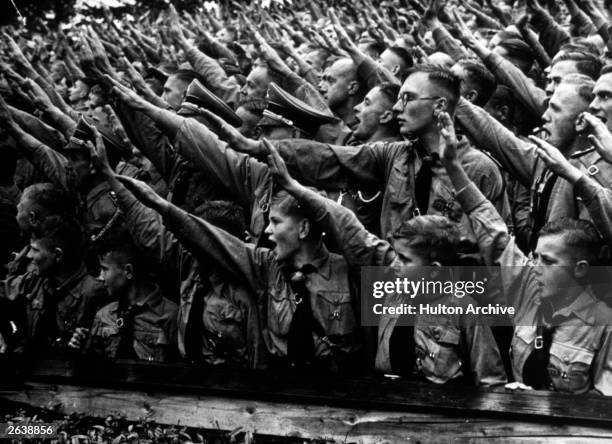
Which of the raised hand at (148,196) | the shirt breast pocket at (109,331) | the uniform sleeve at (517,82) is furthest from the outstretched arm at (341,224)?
the shirt breast pocket at (109,331)

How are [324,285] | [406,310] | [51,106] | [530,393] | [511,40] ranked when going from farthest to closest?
1. [51,106]
2. [511,40]
3. [324,285]
4. [406,310]
5. [530,393]

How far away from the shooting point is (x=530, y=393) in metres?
7.20

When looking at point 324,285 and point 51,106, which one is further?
point 51,106

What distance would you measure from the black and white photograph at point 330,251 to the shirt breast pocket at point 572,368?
0.01 m

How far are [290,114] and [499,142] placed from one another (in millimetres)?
1543

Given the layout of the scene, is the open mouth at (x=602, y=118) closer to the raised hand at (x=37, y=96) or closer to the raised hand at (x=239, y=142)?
the raised hand at (x=239, y=142)

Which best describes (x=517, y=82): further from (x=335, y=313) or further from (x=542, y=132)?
(x=335, y=313)

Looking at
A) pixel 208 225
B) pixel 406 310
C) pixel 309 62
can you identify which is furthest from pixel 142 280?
pixel 309 62

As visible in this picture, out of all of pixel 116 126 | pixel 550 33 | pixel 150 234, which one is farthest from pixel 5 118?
pixel 550 33

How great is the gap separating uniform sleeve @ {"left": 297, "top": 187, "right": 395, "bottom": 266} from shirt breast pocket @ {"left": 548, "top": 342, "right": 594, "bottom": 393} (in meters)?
1.20

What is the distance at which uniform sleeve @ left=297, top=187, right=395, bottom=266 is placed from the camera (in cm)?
791

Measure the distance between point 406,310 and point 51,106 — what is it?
432cm

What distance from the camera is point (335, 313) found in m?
8.20

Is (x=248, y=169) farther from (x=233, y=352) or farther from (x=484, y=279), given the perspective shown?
(x=484, y=279)
